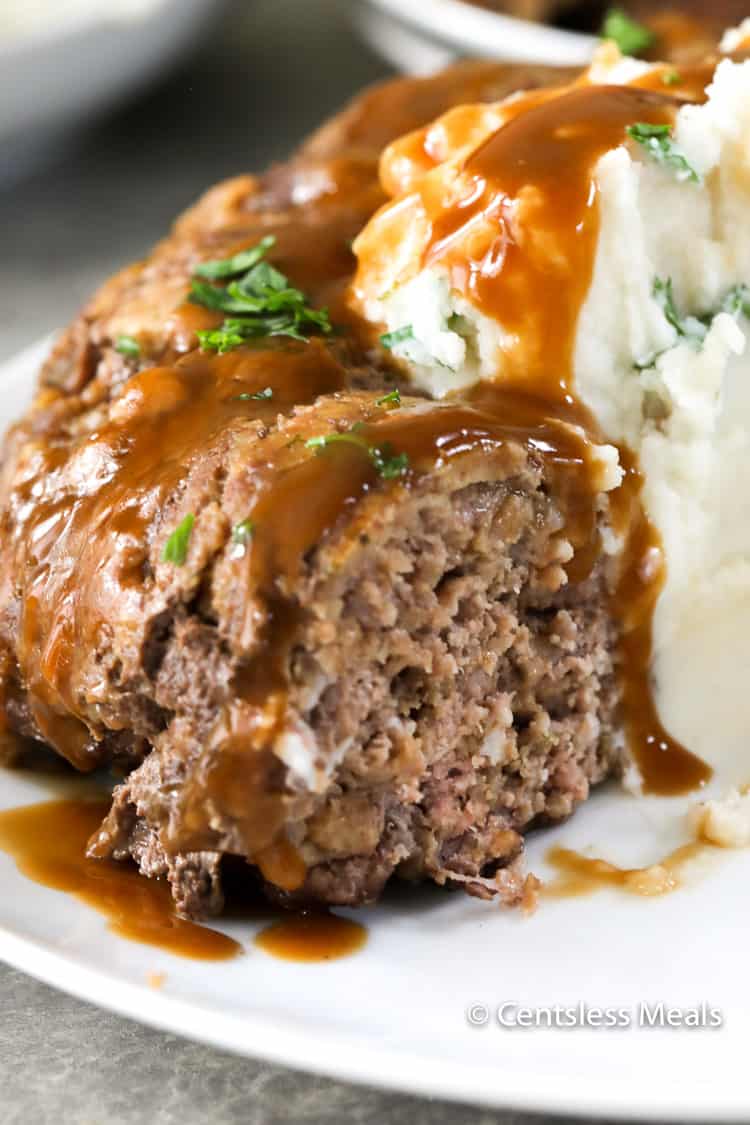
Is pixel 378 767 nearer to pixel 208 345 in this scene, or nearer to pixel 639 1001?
pixel 639 1001

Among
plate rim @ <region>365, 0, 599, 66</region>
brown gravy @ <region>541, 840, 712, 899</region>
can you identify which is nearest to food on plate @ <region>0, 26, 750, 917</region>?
brown gravy @ <region>541, 840, 712, 899</region>

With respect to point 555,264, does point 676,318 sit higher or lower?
lower

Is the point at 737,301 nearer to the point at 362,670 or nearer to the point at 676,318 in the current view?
the point at 676,318

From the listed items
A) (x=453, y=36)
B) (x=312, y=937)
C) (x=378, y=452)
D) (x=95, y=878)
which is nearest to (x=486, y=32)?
(x=453, y=36)

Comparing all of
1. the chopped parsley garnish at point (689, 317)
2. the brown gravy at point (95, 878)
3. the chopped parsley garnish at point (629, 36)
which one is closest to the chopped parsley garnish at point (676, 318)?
the chopped parsley garnish at point (689, 317)

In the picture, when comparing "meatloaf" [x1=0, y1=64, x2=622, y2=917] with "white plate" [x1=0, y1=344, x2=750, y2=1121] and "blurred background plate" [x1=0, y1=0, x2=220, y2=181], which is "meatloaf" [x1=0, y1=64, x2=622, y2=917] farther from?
"blurred background plate" [x1=0, y1=0, x2=220, y2=181]

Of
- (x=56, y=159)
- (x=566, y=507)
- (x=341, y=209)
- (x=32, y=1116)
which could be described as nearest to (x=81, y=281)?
(x=56, y=159)

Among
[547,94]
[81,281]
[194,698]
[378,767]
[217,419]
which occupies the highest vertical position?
[547,94]
